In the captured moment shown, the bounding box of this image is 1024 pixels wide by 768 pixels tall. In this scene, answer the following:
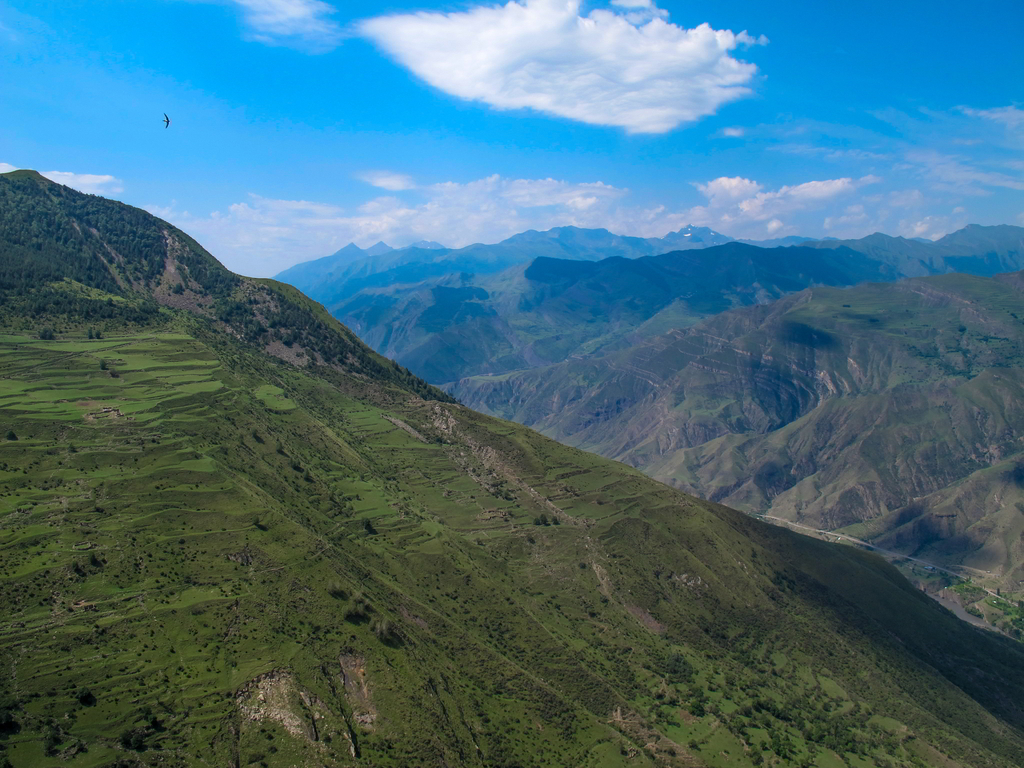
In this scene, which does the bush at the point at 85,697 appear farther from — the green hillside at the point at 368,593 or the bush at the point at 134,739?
the bush at the point at 134,739

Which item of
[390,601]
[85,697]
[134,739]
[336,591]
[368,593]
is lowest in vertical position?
[390,601]

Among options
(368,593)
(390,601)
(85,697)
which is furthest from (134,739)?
(390,601)

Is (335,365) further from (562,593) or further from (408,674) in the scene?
(408,674)

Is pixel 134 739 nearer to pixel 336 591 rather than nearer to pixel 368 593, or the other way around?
pixel 336 591

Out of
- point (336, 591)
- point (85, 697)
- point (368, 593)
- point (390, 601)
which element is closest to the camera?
point (85, 697)

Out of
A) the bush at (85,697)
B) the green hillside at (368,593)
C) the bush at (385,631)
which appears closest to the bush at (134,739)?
the green hillside at (368,593)

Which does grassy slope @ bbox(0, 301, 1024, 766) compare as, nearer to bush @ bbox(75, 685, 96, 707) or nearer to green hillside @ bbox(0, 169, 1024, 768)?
bush @ bbox(75, 685, 96, 707)

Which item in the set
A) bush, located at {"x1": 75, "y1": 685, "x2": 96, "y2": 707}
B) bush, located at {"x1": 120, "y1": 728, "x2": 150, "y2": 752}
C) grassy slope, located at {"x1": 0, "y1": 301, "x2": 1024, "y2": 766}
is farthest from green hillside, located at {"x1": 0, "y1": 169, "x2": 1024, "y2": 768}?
bush, located at {"x1": 75, "y1": 685, "x2": 96, "y2": 707}

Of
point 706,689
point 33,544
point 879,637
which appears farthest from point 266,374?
point 879,637
